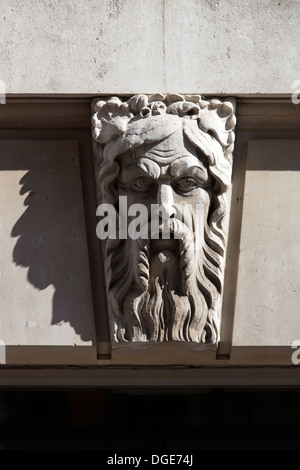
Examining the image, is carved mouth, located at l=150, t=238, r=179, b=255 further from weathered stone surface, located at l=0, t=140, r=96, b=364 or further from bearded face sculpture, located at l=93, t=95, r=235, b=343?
weathered stone surface, located at l=0, t=140, r=96, b=364

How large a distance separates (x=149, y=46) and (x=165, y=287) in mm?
923

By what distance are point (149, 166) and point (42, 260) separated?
57cm

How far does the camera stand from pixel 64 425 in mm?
4137

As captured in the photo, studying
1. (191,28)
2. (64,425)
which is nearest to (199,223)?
(191,28)

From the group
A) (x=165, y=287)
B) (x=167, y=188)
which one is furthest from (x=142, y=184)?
(x=165, y=287)

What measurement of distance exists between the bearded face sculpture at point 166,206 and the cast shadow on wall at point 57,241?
128 millimetres

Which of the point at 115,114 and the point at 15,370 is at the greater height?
the point at 115,114

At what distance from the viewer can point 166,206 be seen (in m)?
3.59

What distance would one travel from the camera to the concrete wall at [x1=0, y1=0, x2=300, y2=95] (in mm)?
3760

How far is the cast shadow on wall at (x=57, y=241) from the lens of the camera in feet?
12.4

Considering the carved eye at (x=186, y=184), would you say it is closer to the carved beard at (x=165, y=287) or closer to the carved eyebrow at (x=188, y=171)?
the carved eyebrow at (x=188, y=171)

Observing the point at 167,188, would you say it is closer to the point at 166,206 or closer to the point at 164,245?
the point at 166,206

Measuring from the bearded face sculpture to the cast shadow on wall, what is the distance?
128mm

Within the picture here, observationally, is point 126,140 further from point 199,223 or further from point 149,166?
point 199,223
